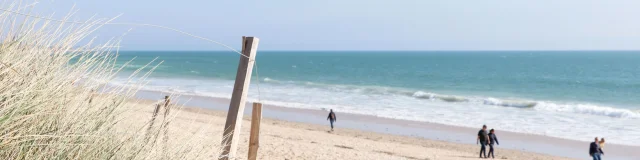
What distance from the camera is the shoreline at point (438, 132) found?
17578mm

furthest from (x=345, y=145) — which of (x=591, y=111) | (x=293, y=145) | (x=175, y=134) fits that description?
(x=591, y=111)

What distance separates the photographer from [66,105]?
2.82 meters

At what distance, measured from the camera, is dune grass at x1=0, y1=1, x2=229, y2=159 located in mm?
2449

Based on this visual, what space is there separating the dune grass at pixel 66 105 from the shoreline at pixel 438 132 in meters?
11.2

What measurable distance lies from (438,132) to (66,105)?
18.8 meters

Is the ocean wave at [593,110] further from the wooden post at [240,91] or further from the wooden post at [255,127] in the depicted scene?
the wooden post at [240,91]

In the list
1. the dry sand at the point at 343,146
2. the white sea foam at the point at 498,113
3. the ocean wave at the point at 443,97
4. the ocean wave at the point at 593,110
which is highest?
the ocean wave at the point at 443,97

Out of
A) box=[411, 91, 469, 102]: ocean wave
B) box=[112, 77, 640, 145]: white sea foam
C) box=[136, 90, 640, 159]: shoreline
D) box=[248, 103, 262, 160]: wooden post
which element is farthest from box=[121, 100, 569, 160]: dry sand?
box=[411, 91, 469, 102]: ocean wave

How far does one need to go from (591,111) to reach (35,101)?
102 feet

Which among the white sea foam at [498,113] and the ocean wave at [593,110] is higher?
the ocean wave at [593,110]

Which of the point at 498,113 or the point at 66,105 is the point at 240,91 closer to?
the point at 66,105

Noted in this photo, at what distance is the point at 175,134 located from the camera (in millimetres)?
3586

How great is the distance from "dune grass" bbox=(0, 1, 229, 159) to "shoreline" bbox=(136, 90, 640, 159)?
441 inches

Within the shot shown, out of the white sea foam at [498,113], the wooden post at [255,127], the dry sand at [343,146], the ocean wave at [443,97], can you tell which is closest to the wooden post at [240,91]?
the wooden post at [255,127]
